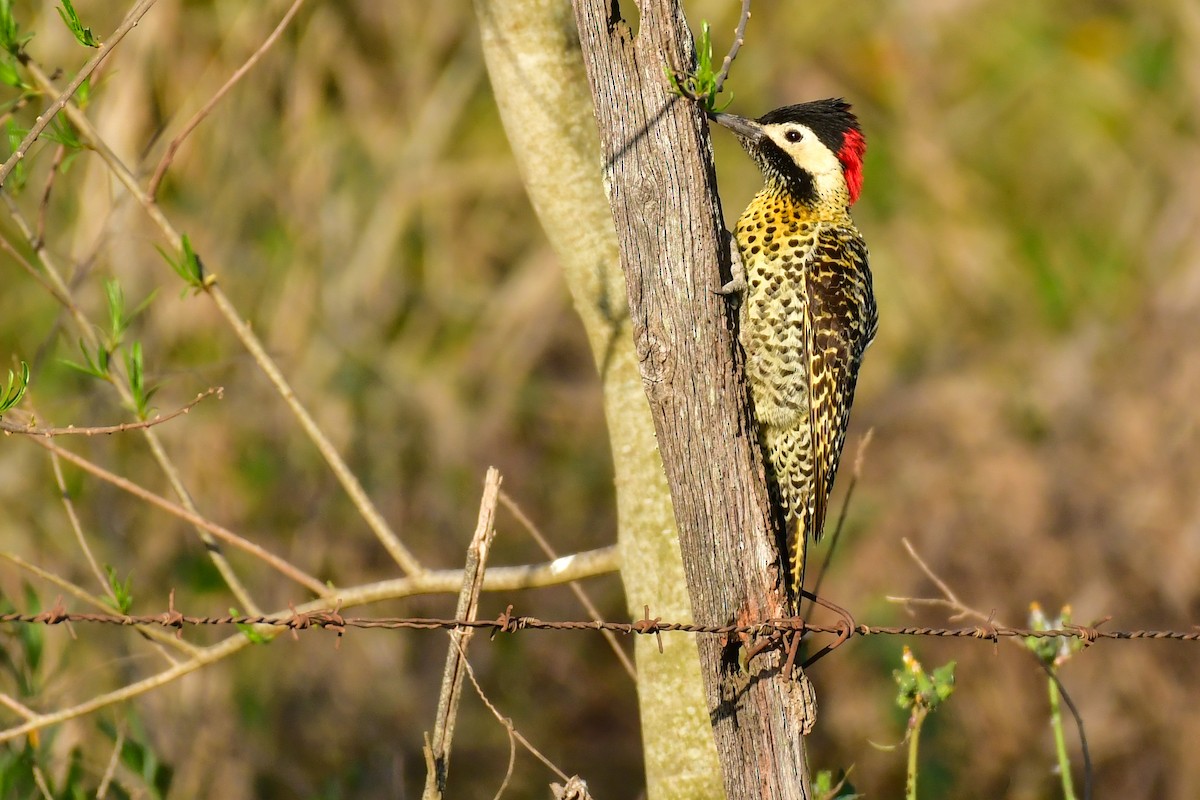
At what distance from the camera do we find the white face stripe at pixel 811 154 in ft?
13.1

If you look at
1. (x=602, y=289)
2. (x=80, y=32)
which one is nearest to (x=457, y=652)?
(x=602, y=289)

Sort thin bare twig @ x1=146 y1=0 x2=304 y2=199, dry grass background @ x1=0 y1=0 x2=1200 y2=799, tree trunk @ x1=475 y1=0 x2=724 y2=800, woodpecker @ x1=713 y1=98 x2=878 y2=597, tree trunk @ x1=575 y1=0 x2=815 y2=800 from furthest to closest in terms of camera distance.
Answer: dry grass background @ x1=0 y1=0 x2=1200 y2=799 → woodpecker @ x1=713 y1=98 x2=878 y2=597 → tree trunk @ x1=475 y1=0 x2=724 y2=800 → thin bare twig @ x1=146 y1=0 x2=304 y2=199 → tree trunk @ x1=575 y1=0 x2=815 y2=800

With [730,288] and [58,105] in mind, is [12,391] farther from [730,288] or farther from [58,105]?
[730,288]

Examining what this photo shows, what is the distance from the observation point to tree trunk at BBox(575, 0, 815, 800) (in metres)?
2.53

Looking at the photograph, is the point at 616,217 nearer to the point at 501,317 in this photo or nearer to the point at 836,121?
the point at 836,121

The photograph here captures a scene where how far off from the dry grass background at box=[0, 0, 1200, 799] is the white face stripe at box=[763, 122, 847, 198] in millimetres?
3154

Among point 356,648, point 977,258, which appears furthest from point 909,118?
point 356,648

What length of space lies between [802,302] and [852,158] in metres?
0.60

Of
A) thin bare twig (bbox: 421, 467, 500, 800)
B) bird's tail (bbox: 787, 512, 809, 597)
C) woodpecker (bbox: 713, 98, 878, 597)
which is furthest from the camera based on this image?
woodpecker (bbox: 713, 98, 878, 597)

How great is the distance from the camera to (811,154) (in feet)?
13.2

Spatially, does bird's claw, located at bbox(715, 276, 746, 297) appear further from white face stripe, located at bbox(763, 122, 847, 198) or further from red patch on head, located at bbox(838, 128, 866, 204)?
red patch on head, located at bbox(838, 128, 866, 204)

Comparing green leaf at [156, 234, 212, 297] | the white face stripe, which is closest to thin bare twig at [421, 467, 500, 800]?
green leaf at [156, 234, 212, 297]

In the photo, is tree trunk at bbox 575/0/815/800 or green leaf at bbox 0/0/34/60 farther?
green leaf at bbox 0/0/34/60

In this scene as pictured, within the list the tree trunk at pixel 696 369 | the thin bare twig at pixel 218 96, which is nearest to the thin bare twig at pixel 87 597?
the thin bare twig at pixel 218 96
